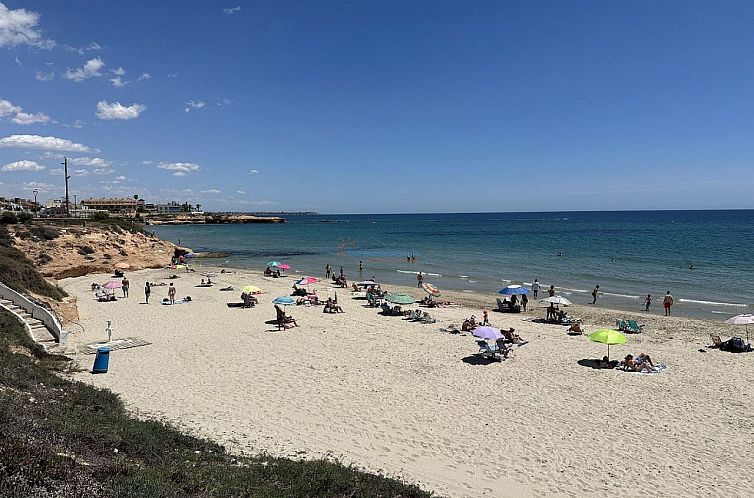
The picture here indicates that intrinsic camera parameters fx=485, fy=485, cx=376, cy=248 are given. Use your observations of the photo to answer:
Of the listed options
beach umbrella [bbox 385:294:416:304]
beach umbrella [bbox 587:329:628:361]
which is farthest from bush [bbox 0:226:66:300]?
beach umbrella [bbox 587:329:628:361]

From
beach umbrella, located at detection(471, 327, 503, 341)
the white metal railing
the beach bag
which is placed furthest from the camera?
the beach bag

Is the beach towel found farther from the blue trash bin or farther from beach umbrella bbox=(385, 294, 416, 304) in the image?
the blue trash bin

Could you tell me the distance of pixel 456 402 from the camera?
11.5m

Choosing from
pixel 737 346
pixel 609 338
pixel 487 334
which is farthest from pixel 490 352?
pixel 737 346

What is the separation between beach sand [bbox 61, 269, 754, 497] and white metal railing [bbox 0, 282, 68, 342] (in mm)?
1122

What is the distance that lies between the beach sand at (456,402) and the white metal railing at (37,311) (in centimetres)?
112

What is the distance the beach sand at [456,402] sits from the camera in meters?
8.51

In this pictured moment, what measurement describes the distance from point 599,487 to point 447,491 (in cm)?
258

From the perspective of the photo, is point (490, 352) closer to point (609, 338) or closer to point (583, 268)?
point (609, 338)

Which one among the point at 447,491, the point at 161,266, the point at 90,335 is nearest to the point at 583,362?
the point at 447,491

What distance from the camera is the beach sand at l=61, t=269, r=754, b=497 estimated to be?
335 inches

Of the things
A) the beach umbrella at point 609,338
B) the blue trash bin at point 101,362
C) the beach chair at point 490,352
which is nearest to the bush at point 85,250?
the blue trash bin at point 101,362

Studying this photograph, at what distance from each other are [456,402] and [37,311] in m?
13.8

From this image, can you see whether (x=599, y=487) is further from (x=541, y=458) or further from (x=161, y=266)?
(x=161, y=266)
